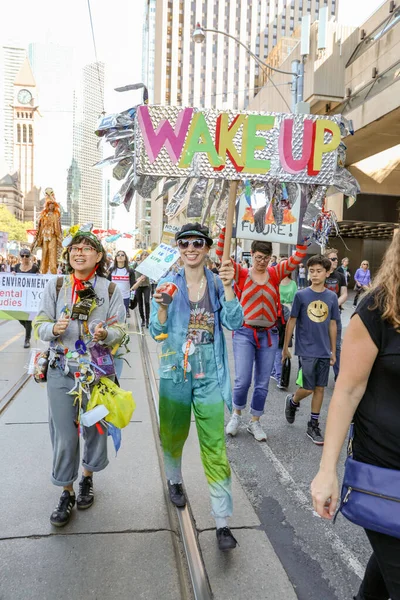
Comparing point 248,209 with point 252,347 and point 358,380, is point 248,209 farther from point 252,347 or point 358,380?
point 358,380

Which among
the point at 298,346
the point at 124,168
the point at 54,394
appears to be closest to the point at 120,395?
the point at 54,394

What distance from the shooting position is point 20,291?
7.38 metres

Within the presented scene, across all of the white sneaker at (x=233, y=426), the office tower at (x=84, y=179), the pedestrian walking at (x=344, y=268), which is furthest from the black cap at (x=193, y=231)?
the office tower at (x=84, y=179)

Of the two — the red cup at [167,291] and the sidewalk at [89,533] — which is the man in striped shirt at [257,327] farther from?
the red cup at [167,291]

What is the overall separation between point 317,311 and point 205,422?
219 cm

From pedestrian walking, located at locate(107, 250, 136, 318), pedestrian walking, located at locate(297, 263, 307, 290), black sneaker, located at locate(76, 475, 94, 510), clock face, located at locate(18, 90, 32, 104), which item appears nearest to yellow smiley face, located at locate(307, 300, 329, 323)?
black sneaker, located at locate(76, 475, 94, 510)

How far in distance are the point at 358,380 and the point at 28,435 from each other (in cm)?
363

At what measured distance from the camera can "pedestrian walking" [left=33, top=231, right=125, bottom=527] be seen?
278 centimetres

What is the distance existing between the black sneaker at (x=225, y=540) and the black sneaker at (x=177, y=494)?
0.44 m

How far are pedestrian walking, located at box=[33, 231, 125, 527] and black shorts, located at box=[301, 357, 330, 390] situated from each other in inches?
87.3

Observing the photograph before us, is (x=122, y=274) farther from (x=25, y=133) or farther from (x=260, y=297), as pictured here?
(x=25, y=133)

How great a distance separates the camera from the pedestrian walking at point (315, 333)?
4.41 metres

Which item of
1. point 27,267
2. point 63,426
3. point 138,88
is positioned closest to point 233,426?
point 63,426

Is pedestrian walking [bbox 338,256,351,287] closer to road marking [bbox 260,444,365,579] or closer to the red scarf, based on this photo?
road marking [bbox 260,444,365,579]
